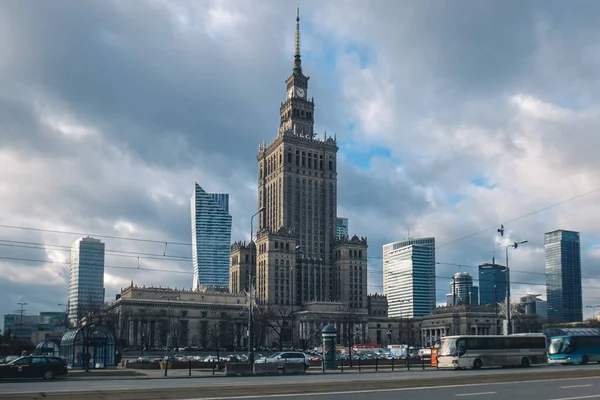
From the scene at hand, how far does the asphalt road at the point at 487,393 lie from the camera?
28.6 m

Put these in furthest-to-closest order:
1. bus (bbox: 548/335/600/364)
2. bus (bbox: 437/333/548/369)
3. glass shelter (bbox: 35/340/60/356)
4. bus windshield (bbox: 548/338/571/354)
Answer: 1. glass shelter (bbox: 35/340/60/356)
2. bus windshield (bbox: 548/338/571/354)
3. bus (bbox: 548/335/600/364)
4. bus (bbox: 437/333/548/369)

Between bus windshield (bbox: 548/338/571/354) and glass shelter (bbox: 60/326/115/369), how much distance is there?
154 ft

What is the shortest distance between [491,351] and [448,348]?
4.20 m

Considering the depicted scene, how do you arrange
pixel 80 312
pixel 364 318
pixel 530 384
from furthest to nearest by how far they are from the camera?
pixel 364 318 < pixel 80 312 < pixel 530 384

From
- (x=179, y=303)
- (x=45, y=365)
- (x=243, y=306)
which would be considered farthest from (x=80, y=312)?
(x=45, y=365)

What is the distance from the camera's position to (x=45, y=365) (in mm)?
46406

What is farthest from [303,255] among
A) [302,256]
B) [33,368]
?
[33,368]

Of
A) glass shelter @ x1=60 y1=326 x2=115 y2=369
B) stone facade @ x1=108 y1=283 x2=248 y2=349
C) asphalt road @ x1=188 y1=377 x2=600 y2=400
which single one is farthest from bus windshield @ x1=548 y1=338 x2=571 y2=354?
stone facade @ x1=108 y1=283 x2=248 y2=349

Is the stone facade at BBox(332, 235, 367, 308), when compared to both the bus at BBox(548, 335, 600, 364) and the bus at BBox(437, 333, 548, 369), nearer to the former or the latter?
the bus at BBox(548, 335, 600, 364)

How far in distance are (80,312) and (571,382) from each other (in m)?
132

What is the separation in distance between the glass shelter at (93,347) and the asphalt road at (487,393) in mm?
43527

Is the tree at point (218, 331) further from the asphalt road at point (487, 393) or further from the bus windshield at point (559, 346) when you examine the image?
the asphalt road at point (487, 393)

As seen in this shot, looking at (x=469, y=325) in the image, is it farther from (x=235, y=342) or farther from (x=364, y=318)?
(x=235, y=342)

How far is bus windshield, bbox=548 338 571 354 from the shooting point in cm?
6650
